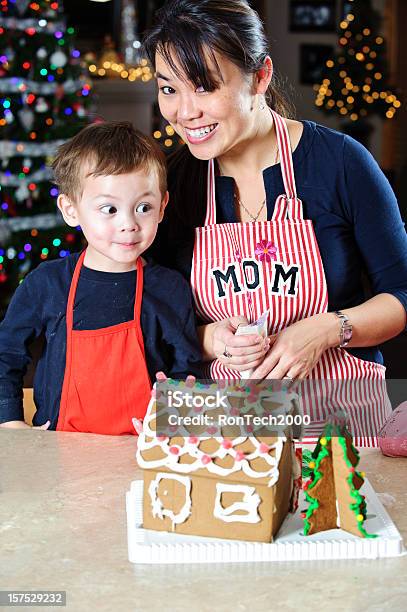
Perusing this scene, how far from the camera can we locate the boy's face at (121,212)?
66.8 inches

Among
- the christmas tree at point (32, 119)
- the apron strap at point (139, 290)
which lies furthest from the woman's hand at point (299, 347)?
the christmas tree at point (32, 119)

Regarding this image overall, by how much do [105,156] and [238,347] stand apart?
17.4 inches

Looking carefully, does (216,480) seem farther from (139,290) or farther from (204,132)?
(204,132)

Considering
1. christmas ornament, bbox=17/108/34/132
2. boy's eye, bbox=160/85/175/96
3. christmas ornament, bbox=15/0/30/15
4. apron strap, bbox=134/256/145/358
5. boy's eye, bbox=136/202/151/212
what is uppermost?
christmas ornament, bbox=15/0/30/15

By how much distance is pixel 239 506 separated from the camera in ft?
3.60

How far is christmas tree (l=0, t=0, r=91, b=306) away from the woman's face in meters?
3.15

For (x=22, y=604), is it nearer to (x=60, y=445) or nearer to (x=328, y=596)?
(x=328, y=596)

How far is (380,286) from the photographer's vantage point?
195 cm

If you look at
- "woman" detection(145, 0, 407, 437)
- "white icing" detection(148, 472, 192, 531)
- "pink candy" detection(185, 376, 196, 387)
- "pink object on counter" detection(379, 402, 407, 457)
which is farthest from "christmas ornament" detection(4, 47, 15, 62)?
"white icing" detection(148, 472, 192, 531)

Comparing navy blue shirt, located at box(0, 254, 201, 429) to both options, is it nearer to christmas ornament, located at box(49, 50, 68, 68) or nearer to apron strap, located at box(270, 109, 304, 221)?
apron strap, located at box(270, 109, 304, 221)

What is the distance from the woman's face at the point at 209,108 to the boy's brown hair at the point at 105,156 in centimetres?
8

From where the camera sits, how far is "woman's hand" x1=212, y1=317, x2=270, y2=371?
1.68m

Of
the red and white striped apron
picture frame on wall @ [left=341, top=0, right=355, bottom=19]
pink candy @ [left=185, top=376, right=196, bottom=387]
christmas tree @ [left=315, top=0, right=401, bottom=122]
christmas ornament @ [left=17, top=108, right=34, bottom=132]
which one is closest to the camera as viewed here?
pink candy @ [left=185, top=376, right=196, bottom=387]

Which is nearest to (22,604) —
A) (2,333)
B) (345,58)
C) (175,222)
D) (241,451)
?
(241,451)
